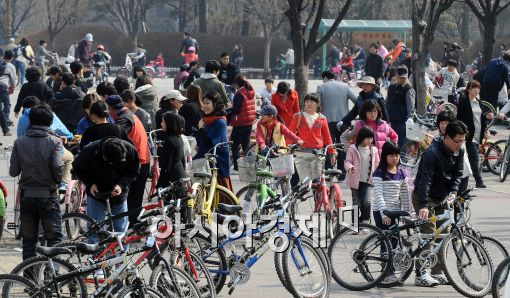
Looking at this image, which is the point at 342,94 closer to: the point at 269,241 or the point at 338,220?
the point at 338,220

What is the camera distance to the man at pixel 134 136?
40.6 ft

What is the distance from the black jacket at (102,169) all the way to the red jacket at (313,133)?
436 centimetres

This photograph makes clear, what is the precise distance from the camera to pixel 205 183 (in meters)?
12.5

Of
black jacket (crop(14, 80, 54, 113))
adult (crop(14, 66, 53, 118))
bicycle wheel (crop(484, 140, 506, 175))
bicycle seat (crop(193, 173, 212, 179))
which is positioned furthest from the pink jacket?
black jacket (crop(14, 80, 54, 113))

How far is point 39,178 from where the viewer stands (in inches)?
410

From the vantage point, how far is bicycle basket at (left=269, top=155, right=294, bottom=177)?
12.8m

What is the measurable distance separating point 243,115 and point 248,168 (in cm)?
511

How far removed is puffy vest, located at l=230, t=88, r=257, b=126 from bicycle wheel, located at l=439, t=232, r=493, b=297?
773 centimetres

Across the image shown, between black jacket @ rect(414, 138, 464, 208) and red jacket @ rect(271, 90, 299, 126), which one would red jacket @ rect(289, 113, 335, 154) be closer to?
red jacket @ rect(271, 90, 299, 126)

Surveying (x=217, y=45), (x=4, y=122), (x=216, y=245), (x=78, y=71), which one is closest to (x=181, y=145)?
(x=216, y=245)

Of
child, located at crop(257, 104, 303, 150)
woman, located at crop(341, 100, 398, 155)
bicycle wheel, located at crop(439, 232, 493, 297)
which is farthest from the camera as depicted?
child, located at crop(257, 104, 303, 150)

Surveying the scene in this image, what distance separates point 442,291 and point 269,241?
1877mm

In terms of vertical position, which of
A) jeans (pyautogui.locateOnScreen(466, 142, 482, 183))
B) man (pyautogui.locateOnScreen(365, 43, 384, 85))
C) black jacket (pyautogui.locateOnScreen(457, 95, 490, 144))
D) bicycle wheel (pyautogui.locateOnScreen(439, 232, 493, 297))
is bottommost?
man (pyautogui.locateOnScreen(365, 43, 384, 85))

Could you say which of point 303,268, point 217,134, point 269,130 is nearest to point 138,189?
point 217,134
